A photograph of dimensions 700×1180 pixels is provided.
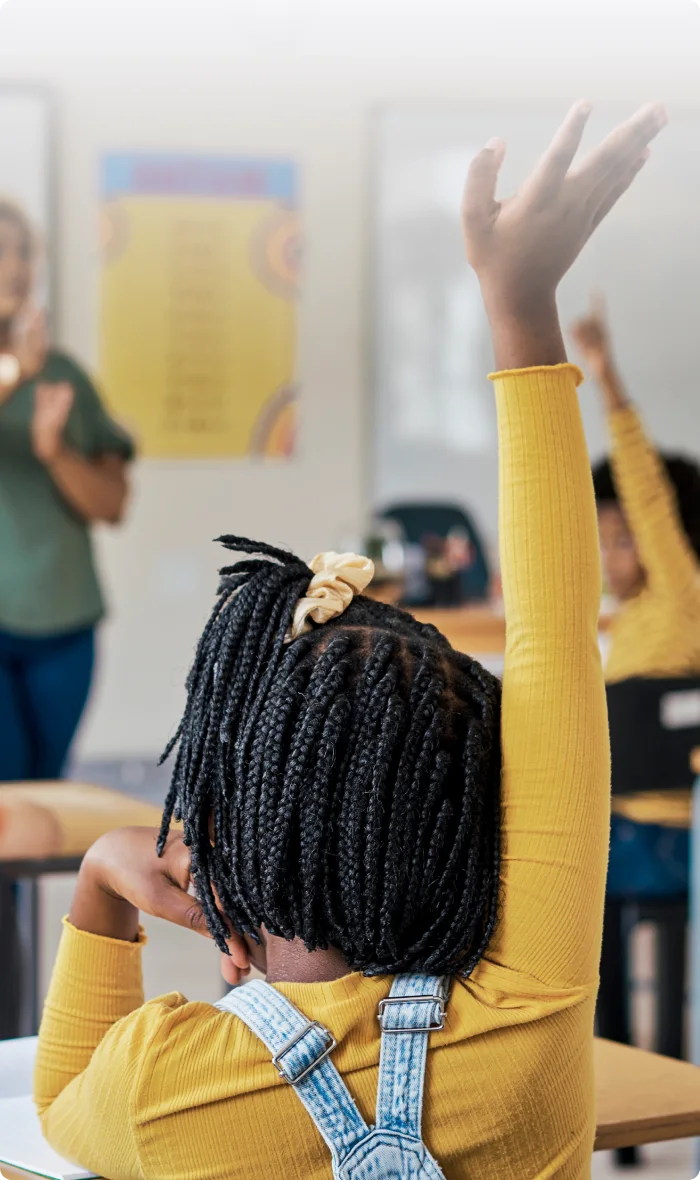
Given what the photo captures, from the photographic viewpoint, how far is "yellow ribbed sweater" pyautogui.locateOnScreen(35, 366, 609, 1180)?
696 millimetres

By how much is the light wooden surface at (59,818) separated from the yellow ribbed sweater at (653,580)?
3.36 feet

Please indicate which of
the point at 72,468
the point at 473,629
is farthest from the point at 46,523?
the point at 473,629

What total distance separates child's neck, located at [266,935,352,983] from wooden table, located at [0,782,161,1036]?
0.62 metres

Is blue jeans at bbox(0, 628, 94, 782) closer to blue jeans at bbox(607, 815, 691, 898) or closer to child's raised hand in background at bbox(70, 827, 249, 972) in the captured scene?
blue jeans at bbox(607, 815, 691, 898)

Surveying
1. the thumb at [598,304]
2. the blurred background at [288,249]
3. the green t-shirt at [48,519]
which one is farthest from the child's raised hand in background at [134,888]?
the thumb at [598,304]

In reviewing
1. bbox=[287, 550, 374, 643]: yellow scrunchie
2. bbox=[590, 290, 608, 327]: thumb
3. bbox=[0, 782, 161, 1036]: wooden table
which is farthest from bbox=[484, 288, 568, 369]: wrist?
bbox=[590, 290, 608, 327]: thumb

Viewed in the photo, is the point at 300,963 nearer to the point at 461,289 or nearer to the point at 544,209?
the point at 544,209

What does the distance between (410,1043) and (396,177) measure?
178 inches

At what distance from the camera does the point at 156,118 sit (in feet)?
15.4

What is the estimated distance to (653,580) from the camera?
93.6 inches

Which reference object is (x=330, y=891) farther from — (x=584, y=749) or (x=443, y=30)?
(x=443, y=30)

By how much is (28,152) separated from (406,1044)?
14.5ft

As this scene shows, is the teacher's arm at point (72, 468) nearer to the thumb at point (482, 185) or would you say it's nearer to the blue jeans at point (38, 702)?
the blue jeans at point (38, 702)

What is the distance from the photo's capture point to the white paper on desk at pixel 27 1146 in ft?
2.51
